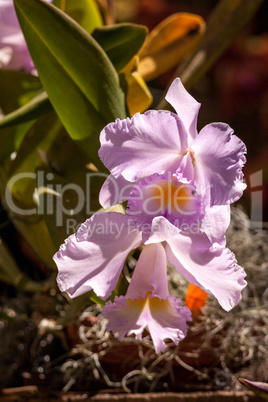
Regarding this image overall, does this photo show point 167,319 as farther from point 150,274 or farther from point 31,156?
point 31,156

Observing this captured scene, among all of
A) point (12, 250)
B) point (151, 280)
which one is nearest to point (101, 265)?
point (151, 280)

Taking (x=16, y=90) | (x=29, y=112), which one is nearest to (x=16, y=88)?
(x=16, y=90)

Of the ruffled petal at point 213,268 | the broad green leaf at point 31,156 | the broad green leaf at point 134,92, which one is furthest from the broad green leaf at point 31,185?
the ruffled petal at point 213,268

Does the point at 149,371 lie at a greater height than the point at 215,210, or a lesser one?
lesser

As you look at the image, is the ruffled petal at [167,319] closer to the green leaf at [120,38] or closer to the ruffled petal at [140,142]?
the ruffled petal at [140,142]

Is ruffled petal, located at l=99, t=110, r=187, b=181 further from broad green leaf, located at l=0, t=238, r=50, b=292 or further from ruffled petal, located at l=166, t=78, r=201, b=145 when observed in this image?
broad green leaf, located at l=0, t=238, r=50, b=292

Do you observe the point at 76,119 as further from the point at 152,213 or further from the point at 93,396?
the point at 93,396
